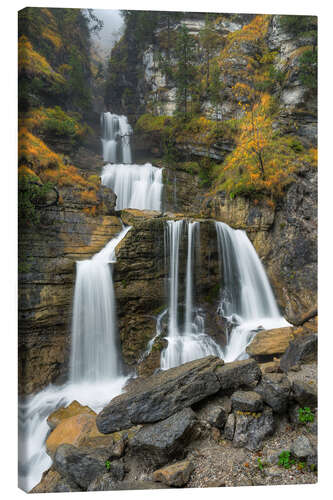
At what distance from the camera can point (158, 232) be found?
454cm

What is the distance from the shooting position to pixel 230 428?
3.10 m

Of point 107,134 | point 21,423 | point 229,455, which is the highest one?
point 107,134

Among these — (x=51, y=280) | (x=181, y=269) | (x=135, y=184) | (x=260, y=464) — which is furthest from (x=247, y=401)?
(x=135, y=184)

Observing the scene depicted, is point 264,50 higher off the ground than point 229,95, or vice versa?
point 264,50

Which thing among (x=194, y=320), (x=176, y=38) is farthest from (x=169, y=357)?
(x=176, y=38)

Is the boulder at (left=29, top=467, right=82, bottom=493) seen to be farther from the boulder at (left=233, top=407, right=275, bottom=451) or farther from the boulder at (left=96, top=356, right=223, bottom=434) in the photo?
the boulder at (left=233, top=407, right=275, bottom=451)

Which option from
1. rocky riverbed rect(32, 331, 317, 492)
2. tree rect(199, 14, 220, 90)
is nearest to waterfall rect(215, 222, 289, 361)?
rocky riverbed rect(32, 331, 317, 492)

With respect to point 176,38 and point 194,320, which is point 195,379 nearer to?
point 194,320

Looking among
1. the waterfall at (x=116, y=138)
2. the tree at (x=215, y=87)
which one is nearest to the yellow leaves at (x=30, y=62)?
the waterfall at (x=116, y=138)

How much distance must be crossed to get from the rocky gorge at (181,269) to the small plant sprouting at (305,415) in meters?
0.01

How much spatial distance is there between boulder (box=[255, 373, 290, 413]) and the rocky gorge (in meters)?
0.02

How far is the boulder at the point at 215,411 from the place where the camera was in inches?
124
